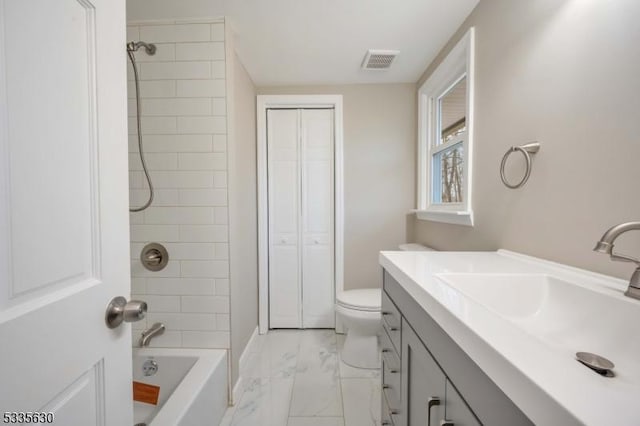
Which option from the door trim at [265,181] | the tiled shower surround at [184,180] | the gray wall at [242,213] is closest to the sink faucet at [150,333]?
the tiled shower surround at [184,180]

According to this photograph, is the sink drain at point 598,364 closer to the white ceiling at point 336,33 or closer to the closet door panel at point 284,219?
the white ceiling at point 336,33

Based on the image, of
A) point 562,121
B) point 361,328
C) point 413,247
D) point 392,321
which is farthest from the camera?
point 413,247

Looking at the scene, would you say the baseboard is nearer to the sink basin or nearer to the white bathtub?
the white bathtub

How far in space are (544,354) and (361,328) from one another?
1622 millimetres

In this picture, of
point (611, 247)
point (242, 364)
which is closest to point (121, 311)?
point (611, 247)

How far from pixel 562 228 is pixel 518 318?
0.39 meters

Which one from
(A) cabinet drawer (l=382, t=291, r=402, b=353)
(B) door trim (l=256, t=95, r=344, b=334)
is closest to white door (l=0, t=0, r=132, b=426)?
(A) cabinet drawer (l=382, t=291, r=402, b=353)

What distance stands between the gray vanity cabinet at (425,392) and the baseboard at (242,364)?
1.14 m

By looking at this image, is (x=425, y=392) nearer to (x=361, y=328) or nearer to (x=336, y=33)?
(x=361, y=328)

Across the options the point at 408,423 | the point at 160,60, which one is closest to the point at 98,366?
the point at 408,423

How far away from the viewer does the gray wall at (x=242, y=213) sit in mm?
1649

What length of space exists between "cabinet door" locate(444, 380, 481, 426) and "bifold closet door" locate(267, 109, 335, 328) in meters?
1.92

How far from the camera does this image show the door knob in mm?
585

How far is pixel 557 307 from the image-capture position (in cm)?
76
